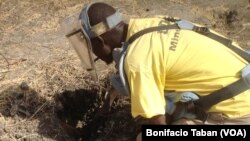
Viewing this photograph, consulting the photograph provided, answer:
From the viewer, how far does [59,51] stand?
4387 millimetres

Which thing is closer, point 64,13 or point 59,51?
point 59,51

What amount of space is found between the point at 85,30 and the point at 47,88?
1.00 m

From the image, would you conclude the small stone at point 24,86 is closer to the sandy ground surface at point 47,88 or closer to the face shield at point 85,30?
the sandy ground surface at point 47,88

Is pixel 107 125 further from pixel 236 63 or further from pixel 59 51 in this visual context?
pixel 236 63

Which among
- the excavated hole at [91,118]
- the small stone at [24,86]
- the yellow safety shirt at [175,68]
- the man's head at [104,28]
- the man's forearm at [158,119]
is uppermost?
the man's head at [104,28]

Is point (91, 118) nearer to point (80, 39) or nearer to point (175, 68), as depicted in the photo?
point (80, 39)

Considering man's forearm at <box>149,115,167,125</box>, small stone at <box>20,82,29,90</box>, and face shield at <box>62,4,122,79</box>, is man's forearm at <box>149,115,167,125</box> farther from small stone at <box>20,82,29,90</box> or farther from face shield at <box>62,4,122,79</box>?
small stone at <box>20,82,29,90</box>

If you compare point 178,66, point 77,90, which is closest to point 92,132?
point 77,90

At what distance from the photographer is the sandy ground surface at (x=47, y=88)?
3381 mm

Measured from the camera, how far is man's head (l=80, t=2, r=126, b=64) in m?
2.78

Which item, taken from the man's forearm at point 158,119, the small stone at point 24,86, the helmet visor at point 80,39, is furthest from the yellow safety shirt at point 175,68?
the small stone at point 24,86

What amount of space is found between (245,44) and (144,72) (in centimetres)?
289

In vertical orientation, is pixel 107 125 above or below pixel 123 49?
below

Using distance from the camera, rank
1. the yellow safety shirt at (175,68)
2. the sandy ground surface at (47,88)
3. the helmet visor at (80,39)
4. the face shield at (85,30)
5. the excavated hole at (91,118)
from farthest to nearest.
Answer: the excavated hole at (91,118) → the sandy ground surface at (47,88) → the helmet visor at (80,39) → the face shield at (85,30) → the yellow safety shirt at (175,68)
